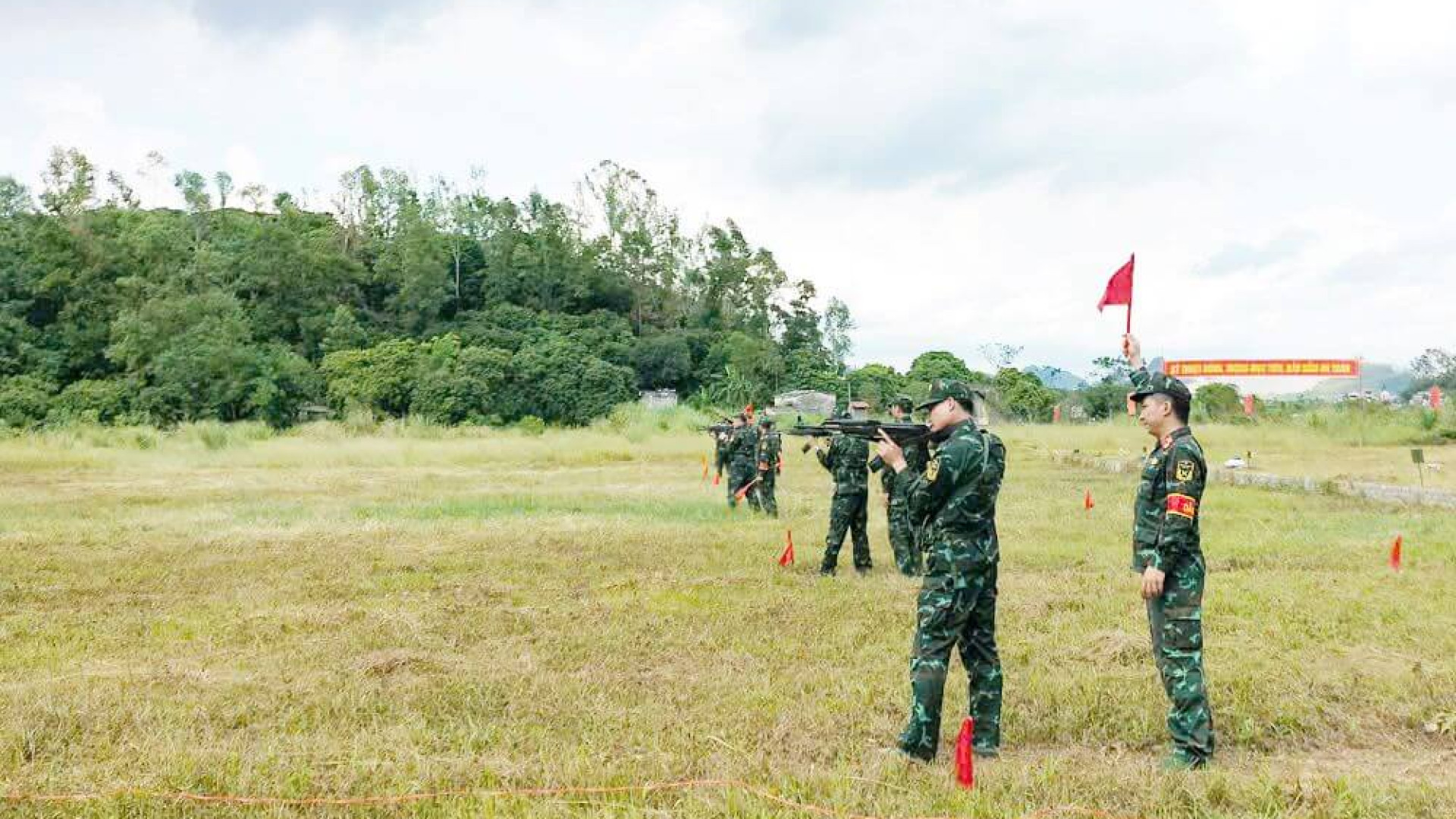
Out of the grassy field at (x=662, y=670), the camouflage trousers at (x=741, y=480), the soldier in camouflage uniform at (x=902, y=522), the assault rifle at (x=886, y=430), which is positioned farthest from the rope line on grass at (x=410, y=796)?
the camouflage trousers at (x=741, y=480)

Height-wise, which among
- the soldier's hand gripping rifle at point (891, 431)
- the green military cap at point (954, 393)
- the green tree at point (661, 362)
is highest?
the green tree at point (661, 362)

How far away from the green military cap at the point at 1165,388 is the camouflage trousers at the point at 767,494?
37.6 ft

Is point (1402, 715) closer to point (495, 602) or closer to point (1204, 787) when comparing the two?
point (1204, 787)

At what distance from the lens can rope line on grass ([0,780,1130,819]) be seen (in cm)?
499

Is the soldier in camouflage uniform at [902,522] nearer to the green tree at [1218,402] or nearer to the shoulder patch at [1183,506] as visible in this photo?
the shoulder patch at [1183,506]

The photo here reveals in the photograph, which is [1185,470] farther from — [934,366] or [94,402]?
[934,366]

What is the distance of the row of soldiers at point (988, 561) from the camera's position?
5.56m

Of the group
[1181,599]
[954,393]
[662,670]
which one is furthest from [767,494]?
[1181,599]

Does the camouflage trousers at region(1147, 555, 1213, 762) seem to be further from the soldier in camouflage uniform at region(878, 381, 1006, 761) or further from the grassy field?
the soldier in camouflage uniform at region(878, 381, 1006, 761)

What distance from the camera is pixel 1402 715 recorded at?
6488 millimetres

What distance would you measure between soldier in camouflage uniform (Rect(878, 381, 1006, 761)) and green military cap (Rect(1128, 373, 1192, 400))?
91 cm

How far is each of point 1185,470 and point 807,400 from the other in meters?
63.9

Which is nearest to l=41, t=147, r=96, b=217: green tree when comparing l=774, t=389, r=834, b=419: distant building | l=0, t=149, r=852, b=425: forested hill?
l=0, t=149, r=852, b=425: forested hill

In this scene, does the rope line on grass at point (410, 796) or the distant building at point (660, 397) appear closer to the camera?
the rope line on grass at point (410, 796)
